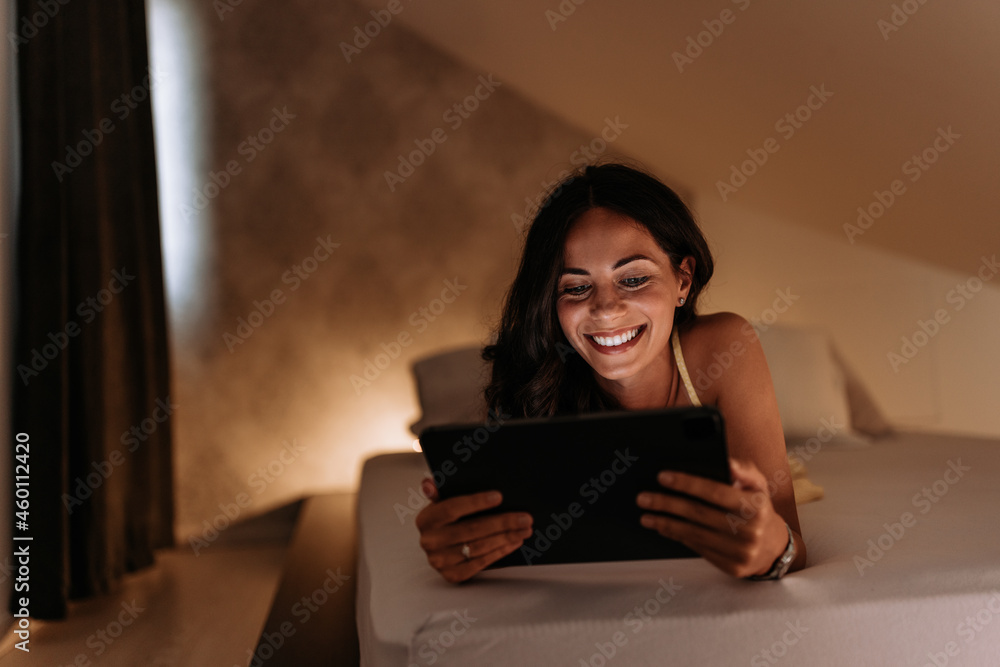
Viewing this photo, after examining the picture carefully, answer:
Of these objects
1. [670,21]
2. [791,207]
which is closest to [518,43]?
[670,21]

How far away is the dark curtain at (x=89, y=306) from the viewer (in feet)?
6.88

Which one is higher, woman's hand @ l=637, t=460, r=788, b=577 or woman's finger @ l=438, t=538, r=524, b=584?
woman's hand @ l=637, t=460, r=788, b=577

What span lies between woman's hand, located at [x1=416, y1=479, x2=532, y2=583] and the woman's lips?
0.42 meters

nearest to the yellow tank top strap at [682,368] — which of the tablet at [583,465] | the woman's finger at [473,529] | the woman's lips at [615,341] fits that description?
the woman's lips at [615,341]

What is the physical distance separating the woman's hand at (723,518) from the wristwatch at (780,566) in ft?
0.14

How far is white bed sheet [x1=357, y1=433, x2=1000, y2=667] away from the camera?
0.96 m

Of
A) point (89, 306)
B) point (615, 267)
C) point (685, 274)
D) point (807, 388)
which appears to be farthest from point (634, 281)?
point (89, 306)

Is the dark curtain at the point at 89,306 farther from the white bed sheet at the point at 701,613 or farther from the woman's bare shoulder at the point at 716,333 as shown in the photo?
the woman's bare shoulder at the point at 716,333

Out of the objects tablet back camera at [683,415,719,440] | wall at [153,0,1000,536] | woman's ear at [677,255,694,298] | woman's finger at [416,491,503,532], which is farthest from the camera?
wall at [153,0,1000,536]

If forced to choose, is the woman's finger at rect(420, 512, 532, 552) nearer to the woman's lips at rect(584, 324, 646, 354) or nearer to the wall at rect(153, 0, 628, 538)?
the woman's lips at rect(584, 324, 646, 354)

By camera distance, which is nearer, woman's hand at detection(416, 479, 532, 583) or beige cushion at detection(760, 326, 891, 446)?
woman's hand at detection(416, 479, 532, 583)

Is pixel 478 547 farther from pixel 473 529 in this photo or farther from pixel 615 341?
pixel 615 341

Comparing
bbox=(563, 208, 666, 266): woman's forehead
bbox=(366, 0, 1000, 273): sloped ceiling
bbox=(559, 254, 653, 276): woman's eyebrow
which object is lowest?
bbox=(559, 254, 653, 276): woman's eyebrow

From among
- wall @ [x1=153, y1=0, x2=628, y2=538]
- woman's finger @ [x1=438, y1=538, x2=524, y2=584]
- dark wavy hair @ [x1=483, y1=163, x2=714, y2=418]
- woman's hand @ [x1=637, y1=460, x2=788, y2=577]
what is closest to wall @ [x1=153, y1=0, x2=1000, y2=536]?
wall @ [x1=153, y1=0, x2=628, y2=538]
